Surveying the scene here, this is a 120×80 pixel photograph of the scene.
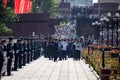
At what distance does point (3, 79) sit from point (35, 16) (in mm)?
55121

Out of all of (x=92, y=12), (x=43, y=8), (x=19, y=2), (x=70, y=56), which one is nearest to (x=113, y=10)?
(x=92, y=12)

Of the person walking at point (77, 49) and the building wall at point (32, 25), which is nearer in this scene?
the person walking at point (77, 49)

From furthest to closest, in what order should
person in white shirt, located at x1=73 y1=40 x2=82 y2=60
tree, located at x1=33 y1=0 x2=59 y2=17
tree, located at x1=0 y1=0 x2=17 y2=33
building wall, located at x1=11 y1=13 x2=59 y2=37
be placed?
tree, located at x1=33 y1=0 x2=59 y2=17, building wall, located at x1=11 y1=13 x2=59 y2=37, tree, located at x1=0 y1=0 x2=17 y2=33, person in white shirt, located at x1=73 y1=40 x2=82 y2=60

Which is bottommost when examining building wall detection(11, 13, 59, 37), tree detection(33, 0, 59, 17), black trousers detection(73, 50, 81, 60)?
black trousers detection(73, 50, 81, 60)

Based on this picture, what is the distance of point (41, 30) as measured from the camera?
77.4 m

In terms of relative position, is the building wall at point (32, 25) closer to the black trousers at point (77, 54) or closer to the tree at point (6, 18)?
the tree at point (6, 18)

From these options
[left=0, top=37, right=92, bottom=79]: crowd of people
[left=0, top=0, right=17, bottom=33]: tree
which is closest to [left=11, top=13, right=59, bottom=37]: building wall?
[left=0, top=0, right=17, bottom=33]: tree

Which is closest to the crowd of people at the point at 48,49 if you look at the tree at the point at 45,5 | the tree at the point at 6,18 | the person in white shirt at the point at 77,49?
the person in white shirt at the point at 77,49

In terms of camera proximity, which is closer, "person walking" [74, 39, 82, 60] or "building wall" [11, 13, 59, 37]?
"person walking" [74, 39, 82, 60]

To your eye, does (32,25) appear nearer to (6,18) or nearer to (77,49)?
(6,18)

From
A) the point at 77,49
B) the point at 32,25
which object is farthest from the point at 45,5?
the point at 77,49

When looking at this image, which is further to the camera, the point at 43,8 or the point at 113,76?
the point at 43,8

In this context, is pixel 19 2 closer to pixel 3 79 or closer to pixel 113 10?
pixel 3 79

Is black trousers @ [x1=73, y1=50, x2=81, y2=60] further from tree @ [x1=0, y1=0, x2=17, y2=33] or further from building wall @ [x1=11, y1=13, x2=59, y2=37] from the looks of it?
building wall @ [x1=11, y1=13, x2=59, y2=37]
